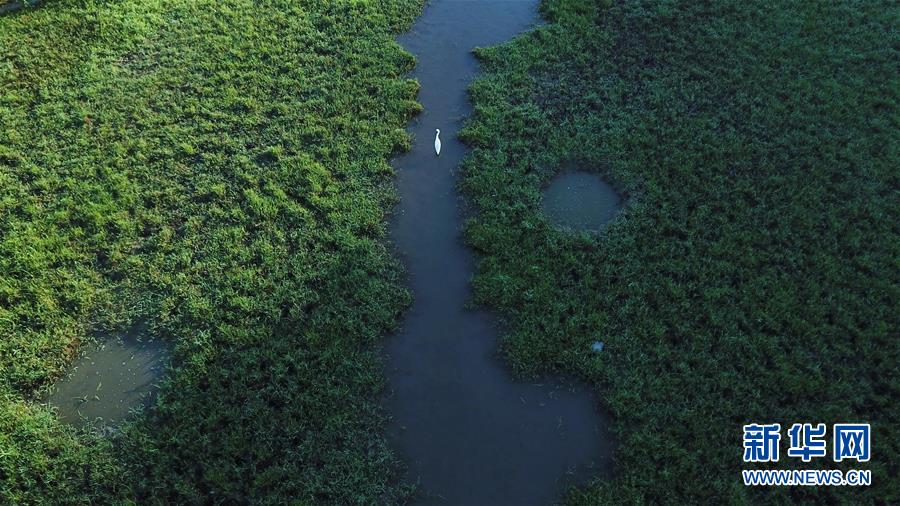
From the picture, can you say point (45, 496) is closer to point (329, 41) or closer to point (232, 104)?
point (232, 104)

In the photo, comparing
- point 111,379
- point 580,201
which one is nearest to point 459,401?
point 580,201

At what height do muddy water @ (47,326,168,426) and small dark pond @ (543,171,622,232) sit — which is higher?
small dark pond @ (543,171,622,232)

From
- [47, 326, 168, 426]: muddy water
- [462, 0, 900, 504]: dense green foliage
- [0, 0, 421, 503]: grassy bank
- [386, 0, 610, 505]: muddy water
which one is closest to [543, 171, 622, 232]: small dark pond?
[462, 0, 900, 504]: dense green foliage

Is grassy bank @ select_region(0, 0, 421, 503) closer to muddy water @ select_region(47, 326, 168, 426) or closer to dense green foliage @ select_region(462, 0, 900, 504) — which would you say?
muddy water @ select_region(47, 326, 168, 426)

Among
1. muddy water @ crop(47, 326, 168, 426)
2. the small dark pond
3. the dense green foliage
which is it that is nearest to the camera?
the dense green foliage

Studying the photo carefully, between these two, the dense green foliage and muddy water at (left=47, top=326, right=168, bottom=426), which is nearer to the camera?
the dense green foliage

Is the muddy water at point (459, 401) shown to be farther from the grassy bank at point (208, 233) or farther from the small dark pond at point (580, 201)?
the small dark pond at point (580, 201)

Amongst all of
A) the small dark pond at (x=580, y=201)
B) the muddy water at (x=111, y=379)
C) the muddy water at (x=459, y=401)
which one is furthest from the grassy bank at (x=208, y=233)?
the small dark pond at (x=580, y=201)
